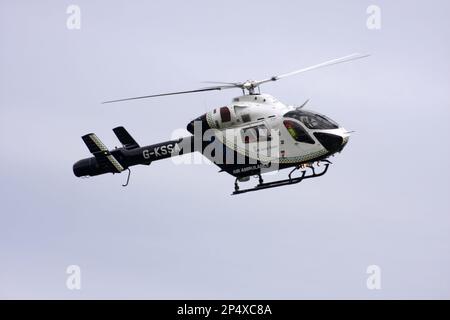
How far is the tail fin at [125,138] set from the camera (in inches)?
2430

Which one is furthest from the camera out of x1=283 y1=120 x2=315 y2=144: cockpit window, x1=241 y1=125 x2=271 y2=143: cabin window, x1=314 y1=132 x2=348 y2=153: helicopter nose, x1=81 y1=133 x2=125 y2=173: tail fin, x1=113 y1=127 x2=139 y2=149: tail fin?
x1=81 y1=133 x2=125 y2=173: tail fin

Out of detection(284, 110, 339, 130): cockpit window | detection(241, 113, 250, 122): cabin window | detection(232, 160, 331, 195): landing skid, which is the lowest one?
detection(232, 160, 331, 195): landing skid

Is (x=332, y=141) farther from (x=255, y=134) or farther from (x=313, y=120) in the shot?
(x=255, y=134)

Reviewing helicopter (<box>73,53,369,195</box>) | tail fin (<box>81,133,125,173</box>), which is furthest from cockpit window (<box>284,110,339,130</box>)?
tail fin (<box>81,133,125,173</box>)

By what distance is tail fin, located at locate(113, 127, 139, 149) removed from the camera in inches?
2430

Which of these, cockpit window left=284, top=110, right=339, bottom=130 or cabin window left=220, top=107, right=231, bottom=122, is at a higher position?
cabin window left=220, top=107, right=231, bottom=122

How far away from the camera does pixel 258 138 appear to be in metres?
58.1

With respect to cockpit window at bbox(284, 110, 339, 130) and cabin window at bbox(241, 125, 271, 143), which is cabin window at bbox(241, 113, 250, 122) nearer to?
cabin window at bbox(241, 125, 271, 143)

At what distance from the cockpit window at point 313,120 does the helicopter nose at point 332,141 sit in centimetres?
39

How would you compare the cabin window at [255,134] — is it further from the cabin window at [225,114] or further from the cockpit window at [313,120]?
the cockpit window at [313,120]

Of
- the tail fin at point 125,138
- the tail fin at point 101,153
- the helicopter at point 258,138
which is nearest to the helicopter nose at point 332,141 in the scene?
the helicopter at point 258,138

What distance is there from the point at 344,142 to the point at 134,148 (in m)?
9.87
